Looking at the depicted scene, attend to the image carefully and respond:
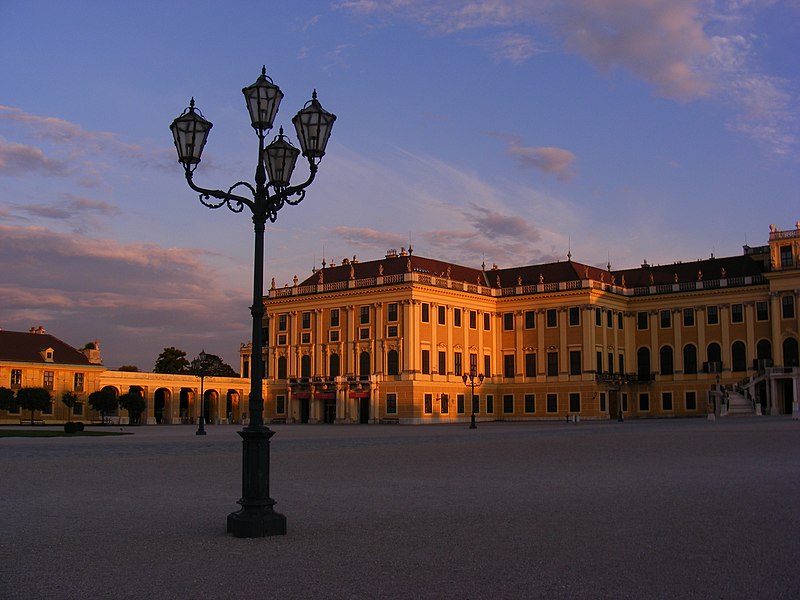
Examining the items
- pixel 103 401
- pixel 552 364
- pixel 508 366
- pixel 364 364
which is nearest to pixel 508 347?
pixel 508 366

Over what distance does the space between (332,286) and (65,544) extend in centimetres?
7515

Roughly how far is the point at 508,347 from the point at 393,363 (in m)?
12.9

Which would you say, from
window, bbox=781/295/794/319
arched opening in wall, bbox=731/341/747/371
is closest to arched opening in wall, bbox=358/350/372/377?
arched opening in wall, bbox=731/341/747/371

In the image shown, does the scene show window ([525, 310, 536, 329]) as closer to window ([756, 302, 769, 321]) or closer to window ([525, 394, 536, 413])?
window ([525, 394, 536, 413])

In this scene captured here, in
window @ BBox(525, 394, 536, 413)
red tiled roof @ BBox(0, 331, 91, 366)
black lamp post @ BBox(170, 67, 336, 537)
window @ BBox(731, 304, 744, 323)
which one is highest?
window @ BBox(731, 304, 744, 323)

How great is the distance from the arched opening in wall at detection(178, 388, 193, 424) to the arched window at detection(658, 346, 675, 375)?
4472 cm

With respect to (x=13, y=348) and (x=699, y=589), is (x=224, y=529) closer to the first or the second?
(x=699, y=589)

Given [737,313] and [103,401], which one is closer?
[103,401]

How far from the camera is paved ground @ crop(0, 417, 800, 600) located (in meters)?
8.24

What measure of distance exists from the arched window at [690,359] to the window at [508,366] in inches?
597

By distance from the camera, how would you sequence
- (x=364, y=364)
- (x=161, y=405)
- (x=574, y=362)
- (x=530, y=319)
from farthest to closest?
(x=161, y=405)
(x=530, y=319)
(x=364, y=364)
(x=574, y=362)

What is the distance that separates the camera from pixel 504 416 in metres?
85.8

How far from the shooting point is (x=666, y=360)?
85188mm

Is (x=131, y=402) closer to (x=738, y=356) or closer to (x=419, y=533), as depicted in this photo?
(x=738, y=356)
